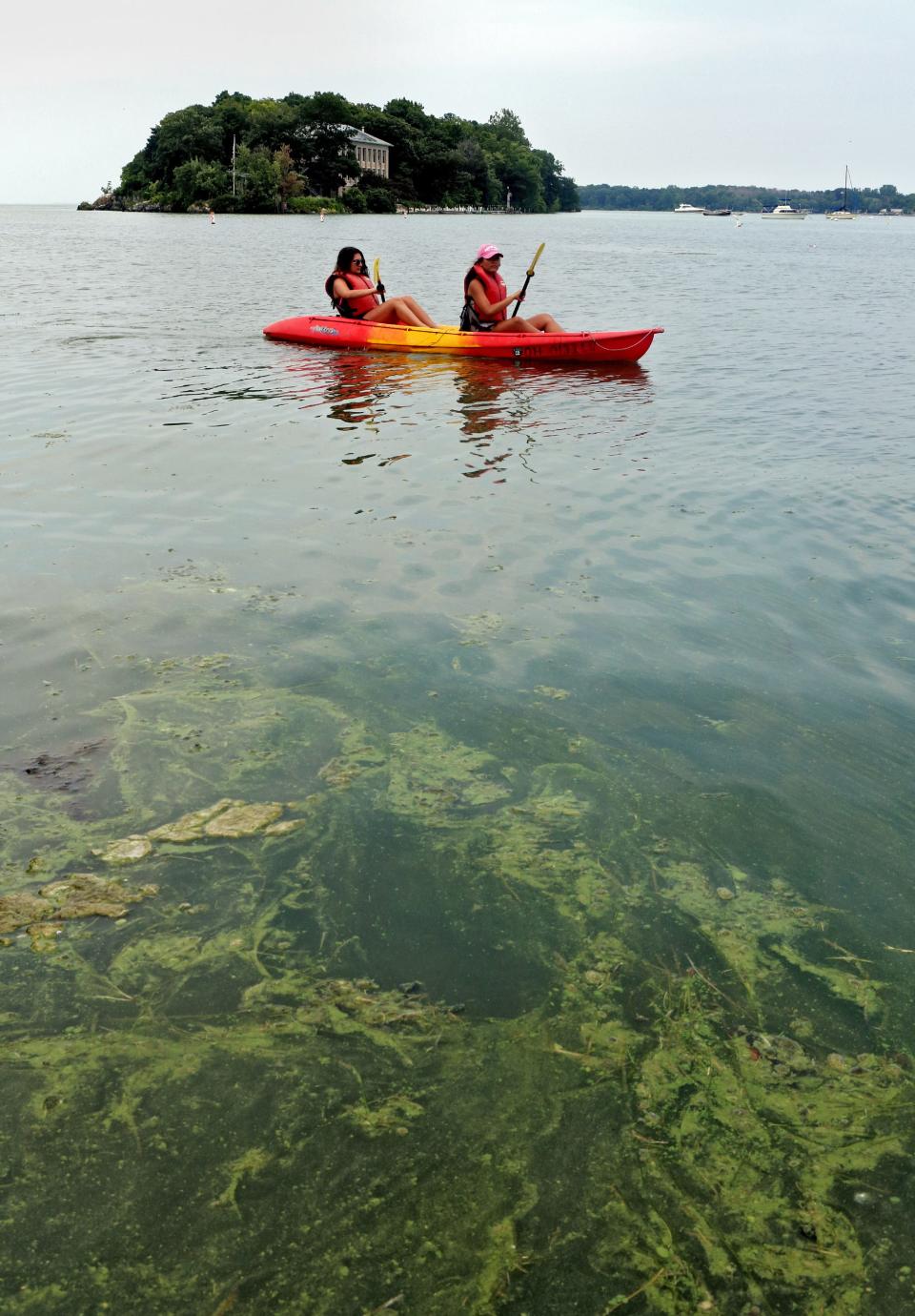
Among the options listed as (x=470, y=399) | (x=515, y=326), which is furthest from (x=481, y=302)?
(x=470, y=399)

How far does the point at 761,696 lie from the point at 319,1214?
338cm

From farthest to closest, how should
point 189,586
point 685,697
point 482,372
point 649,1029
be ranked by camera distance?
1. point 482,372
2. point 189,586
3. point 685,697
4. point 649,1029

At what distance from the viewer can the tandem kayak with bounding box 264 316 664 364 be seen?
48.3 ft

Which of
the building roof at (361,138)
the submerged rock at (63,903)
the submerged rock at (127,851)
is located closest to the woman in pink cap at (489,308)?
the submerged rock at (127,851)

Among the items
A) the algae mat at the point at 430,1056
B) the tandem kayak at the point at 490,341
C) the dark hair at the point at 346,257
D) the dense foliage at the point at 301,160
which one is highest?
the dense foliage at the point at 301,160

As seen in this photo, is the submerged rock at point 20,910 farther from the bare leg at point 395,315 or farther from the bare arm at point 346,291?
the bare arm at point 346,291

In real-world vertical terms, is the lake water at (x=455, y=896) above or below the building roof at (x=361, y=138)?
below

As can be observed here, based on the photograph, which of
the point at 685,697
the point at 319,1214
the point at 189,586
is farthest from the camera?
the point at 189,586

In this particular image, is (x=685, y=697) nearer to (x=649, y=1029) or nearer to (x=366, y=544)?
(x=649, y=1029)

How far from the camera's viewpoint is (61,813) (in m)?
3.92

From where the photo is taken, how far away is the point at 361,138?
11112cm

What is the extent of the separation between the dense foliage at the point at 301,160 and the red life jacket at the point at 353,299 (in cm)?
8570

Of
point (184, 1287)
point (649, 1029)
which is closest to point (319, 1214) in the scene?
point (184, 1287)

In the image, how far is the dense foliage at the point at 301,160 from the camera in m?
95.1
